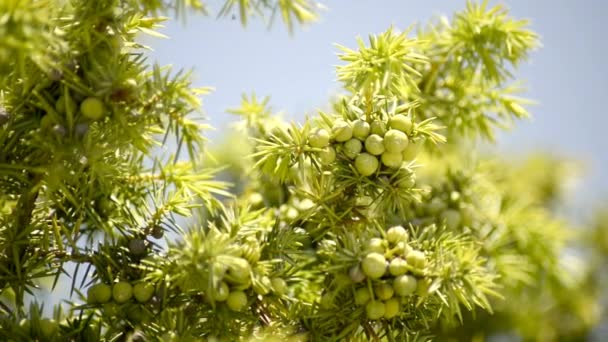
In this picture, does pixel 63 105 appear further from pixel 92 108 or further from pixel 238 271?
pixel 238 271

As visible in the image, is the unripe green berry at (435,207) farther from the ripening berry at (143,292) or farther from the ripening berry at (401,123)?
the ripening berry at (143,292)

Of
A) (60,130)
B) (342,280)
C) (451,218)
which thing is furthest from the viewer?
(451,218)

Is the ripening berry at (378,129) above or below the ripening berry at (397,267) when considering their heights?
above

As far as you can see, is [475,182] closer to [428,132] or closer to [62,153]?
[428,132]

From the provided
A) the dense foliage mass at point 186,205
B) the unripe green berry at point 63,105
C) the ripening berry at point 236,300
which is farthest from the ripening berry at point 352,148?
the unripe green berry at point 63,105

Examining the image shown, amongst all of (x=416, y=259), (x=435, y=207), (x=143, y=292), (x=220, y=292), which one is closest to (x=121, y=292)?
(x=143, y=292)

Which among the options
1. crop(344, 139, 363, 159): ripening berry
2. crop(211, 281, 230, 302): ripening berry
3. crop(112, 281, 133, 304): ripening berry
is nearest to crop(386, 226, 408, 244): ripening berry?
crop(344, 139, 363, 159): ripening berry
